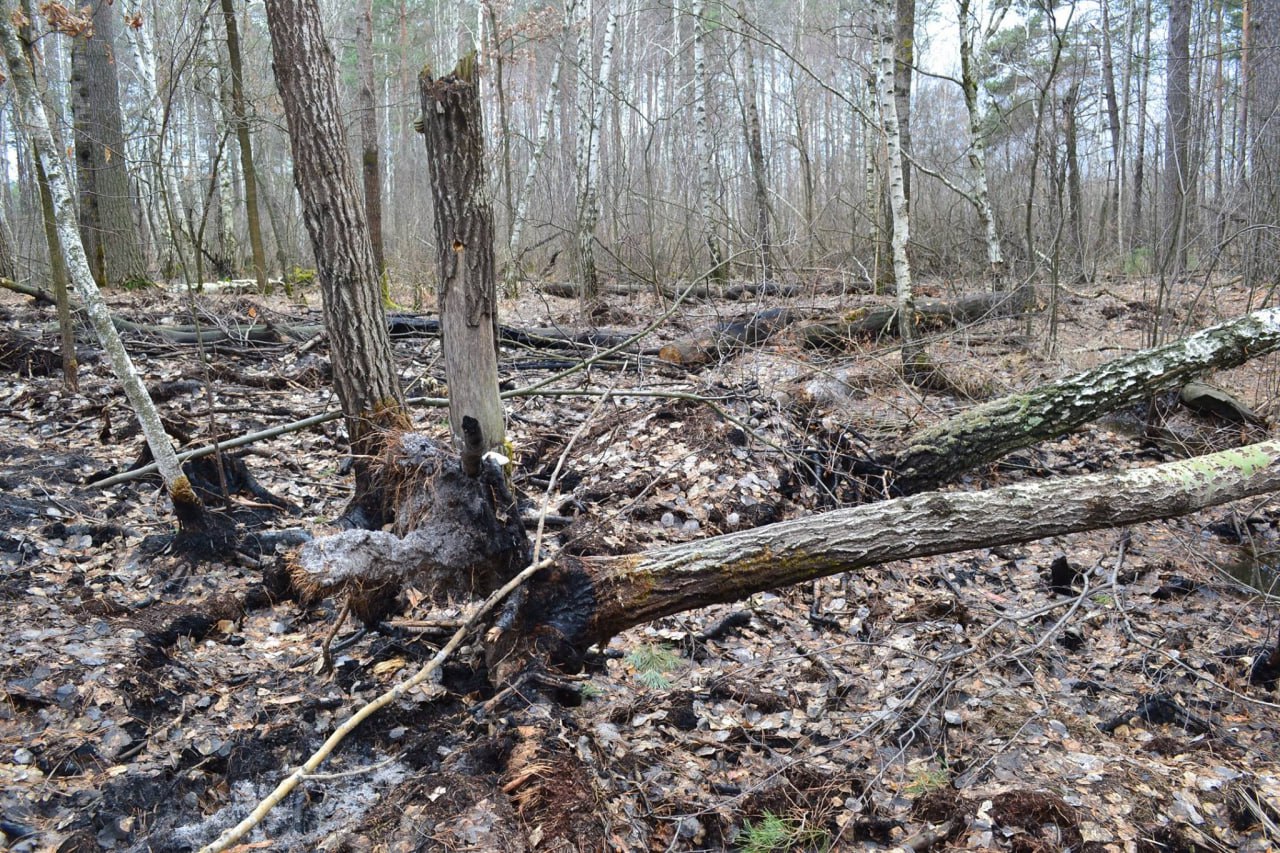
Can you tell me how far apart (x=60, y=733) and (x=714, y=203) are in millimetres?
9955

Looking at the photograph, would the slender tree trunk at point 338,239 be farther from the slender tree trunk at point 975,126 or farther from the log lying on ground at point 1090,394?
the slender tree trunk at point 975,126

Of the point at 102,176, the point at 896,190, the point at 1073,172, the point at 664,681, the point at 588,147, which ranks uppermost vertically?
the point at 588,147

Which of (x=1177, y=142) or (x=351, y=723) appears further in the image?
(x=1177, y=142)

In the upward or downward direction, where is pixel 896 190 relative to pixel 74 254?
upward

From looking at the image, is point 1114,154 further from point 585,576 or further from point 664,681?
point 585,576

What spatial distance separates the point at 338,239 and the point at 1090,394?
4.59 metres

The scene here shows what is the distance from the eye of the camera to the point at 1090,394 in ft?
16.5

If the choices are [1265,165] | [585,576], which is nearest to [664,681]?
[585,576]

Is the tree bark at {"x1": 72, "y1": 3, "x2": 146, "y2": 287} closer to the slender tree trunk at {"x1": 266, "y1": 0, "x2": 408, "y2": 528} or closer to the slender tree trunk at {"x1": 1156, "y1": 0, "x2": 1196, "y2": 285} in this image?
the slender tree trunk at {"x1": 266, "y1": 0, "x2": 408, "y2": 528}

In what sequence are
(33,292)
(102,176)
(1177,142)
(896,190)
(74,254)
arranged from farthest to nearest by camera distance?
1. (102,176)
2. (1177,142)
3. (33,292)
4. (896,190)
5. (74,254)

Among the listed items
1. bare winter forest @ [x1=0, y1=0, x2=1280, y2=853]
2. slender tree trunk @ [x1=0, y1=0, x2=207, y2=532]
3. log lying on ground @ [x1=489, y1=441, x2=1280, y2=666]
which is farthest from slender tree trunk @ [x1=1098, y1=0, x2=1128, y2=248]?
slender tree trunk @ [x1=0, y1=0, x2=207, y2=532]

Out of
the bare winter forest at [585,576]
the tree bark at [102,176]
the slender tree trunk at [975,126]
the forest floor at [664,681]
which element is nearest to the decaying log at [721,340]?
the bare winter forest at [585,576]

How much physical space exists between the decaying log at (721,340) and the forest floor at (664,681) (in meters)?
1.32

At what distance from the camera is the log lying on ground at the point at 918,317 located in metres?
7.51
